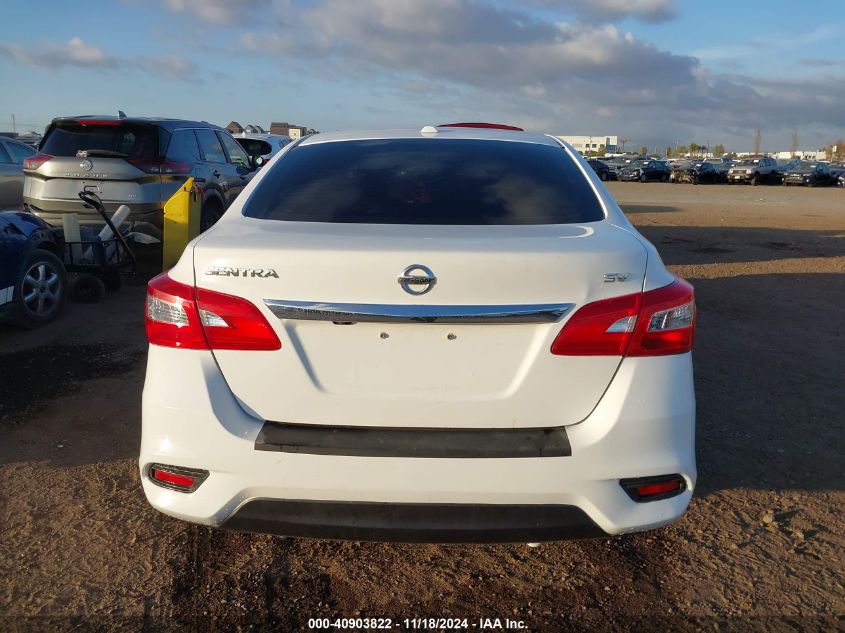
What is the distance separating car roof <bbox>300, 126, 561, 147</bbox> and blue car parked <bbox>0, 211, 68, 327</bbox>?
3607 mm

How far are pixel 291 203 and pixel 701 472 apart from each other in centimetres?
251

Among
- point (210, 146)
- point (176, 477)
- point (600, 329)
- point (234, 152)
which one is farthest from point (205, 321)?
point (234, 152)

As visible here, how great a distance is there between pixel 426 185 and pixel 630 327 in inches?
44.9

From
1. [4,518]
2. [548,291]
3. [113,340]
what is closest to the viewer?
[548,291]

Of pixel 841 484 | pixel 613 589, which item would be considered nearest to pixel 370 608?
pixel 613 589

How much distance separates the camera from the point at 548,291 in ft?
7.48

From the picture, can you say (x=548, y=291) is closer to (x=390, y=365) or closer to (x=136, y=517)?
(x=390, y=365)

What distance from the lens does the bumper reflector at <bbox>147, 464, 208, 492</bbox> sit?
2418 millimetres

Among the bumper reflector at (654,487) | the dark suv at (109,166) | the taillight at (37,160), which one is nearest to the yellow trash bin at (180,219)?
the dark suv at (109,166)

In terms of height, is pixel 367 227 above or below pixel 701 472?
above

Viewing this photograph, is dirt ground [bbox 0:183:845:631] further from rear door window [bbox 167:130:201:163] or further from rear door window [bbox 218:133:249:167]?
rear door window [bbox 218:133:249:167]

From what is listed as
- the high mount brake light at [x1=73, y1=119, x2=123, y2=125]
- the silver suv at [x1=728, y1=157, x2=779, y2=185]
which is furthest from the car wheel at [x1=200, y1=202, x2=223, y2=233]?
the silver suv at [x1=728, y1=157, x2=779, y2=185]

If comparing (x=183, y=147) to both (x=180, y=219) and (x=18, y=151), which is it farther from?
(x=18, y=151)

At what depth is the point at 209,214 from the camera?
9.23 metres
